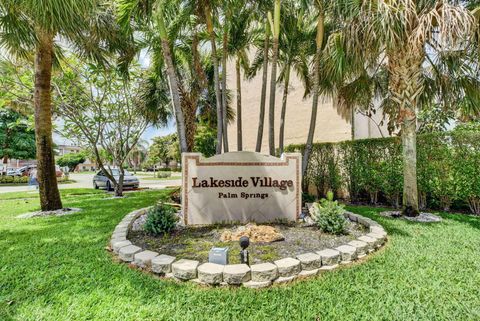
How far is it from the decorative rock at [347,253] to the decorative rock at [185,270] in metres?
1.98

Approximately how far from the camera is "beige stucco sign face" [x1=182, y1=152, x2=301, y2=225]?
204 inches

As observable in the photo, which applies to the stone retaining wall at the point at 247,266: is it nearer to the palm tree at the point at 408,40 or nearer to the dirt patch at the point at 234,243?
the dirt patch at the point at 234,243

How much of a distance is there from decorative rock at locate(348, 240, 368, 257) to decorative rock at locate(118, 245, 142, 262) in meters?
3.13

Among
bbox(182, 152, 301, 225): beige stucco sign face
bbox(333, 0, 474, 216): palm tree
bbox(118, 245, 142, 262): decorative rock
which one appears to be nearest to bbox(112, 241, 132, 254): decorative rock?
bbox(118, 245, 142, 262): decorative rock

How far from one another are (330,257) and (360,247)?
2.14 feet

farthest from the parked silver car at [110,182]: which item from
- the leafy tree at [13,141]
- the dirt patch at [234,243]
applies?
the leafy tree at [13,141]

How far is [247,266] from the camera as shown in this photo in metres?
2.99

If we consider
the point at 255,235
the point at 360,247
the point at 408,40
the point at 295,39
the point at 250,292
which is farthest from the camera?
the point at 295,39

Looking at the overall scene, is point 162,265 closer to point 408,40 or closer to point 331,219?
point 331,219

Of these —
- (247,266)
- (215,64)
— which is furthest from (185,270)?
(215,64)

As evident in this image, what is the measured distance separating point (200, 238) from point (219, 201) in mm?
1079

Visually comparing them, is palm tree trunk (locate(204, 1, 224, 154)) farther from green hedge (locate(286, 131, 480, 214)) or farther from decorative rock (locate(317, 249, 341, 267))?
green hedge (locate(286, 131, 480, 214))

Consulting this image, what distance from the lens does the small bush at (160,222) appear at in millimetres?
4473

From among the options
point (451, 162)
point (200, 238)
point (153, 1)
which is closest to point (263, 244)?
point (200, 238)
